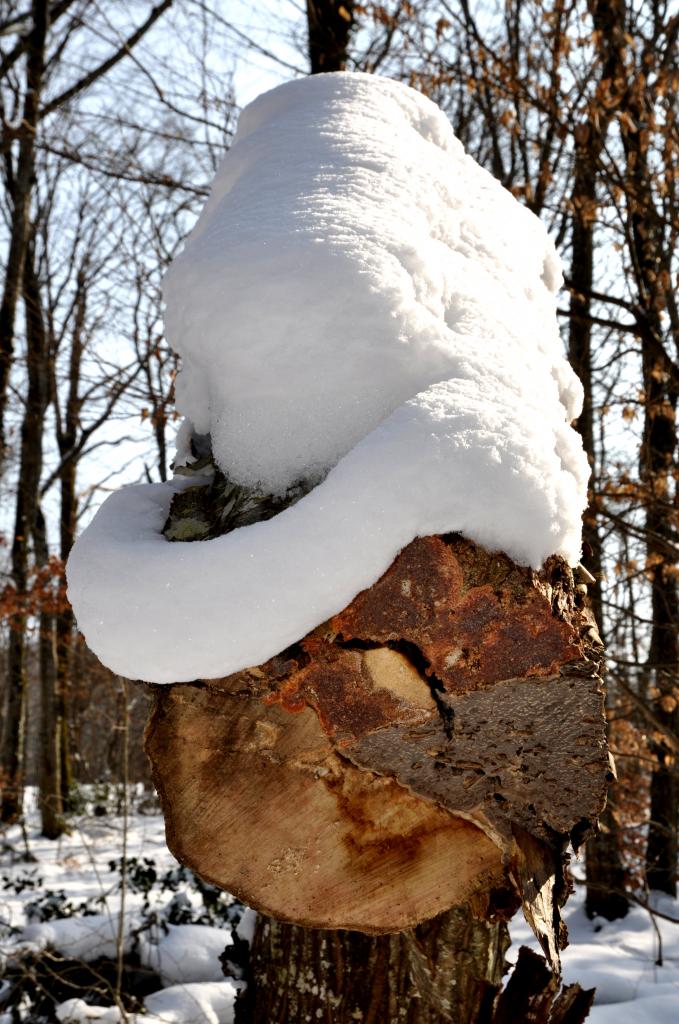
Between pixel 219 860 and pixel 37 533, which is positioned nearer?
pixel 219 860

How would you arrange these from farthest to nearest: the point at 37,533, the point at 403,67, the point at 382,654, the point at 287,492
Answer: the point at 37,533
the point at 403,67
the point at 287,492
the point at 382,654

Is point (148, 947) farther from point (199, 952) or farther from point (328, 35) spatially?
point (328, 35)

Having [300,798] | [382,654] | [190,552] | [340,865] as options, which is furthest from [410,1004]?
[190,552]

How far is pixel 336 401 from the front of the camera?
104 cm

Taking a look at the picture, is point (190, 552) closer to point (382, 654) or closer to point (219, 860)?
point (382, 654)

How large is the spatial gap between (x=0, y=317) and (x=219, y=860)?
6973 mm

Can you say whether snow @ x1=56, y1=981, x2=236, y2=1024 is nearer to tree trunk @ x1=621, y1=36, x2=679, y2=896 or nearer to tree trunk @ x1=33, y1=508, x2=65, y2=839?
tree trunk @ x1=621, y1=36, x2=679, y2=896

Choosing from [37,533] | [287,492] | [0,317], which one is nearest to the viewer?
[287,492]

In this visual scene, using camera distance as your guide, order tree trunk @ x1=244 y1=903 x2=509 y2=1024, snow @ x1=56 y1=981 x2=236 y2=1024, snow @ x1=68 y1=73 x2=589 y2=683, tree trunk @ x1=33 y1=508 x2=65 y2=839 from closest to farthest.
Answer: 1. snow @ x1=68 y1=73 x2=589 y2=683
2. tree trunk @ x1=244 y1=903 x2=509 y2=1024
3. snow @ x1=56 y1=981 x2=236 y2=1024
4. tree trunk @ x1=33 y1=508 x2=65 y2=839

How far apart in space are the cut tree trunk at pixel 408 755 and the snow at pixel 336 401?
7 centimetres

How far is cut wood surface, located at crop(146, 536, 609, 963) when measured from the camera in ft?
3.10

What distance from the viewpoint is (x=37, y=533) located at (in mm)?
→ 8211

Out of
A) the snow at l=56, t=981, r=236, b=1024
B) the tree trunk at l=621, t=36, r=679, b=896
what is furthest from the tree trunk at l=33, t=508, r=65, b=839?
the tree trunk at l=621, t=36, r=679, b=896

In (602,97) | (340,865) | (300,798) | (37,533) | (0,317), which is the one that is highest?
(0,317)
